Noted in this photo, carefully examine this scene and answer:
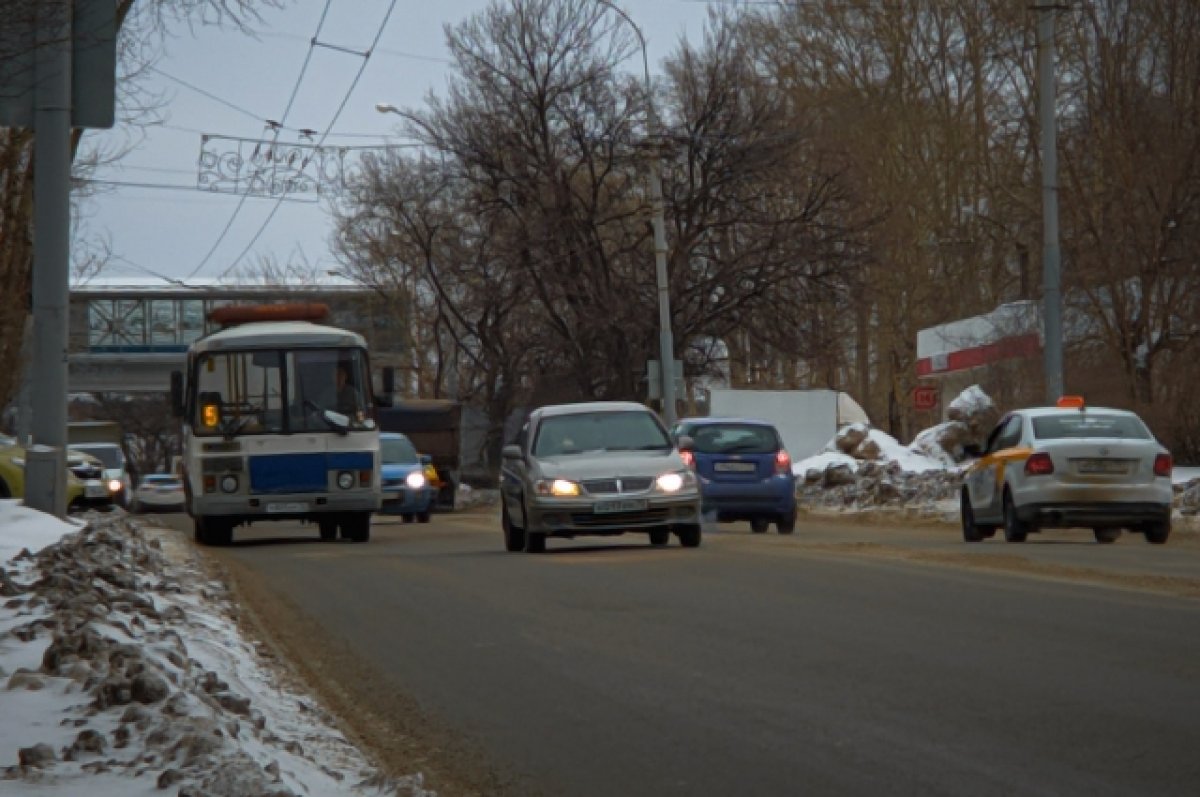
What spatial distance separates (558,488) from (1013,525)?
562 cm

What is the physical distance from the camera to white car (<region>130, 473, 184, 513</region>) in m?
72.8

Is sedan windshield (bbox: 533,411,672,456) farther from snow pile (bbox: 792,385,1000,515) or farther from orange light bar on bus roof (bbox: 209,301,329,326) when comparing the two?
snow pile (bbox: 792,385,1000,515)

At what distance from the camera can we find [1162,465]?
904 inches

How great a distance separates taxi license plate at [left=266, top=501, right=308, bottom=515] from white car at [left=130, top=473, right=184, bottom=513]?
152 ft

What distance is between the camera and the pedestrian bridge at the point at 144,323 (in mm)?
89938

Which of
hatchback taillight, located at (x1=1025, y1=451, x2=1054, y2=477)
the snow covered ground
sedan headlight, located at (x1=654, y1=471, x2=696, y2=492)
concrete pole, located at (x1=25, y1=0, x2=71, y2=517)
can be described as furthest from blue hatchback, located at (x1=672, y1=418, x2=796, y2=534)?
the snow covered ground

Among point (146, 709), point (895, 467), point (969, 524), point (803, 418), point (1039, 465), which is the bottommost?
point (146, 709)

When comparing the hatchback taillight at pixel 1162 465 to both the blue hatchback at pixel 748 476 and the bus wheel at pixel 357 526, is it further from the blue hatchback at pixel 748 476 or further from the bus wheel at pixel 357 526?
the bus wheel at pixel 357 526

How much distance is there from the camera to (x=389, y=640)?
12.5m

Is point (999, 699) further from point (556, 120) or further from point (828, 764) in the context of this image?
point (556, 120)

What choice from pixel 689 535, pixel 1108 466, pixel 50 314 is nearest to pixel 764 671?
pixel 689 535

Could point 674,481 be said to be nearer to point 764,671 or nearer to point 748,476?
point 748,476

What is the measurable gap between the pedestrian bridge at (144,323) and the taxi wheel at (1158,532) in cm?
6337

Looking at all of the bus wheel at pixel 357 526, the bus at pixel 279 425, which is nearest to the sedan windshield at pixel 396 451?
the bus wheel at pixel 357 526
